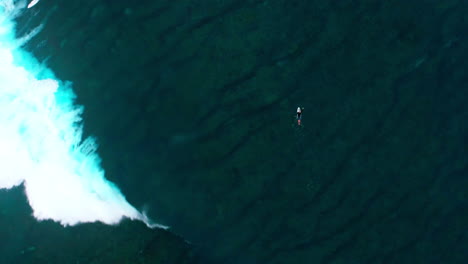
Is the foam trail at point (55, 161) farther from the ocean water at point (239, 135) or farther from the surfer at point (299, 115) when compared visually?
the surfer at point (299, 115)

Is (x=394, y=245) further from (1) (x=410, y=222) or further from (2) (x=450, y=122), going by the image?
(2) (x=450, y=122)

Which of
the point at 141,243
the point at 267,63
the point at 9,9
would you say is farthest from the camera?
the point at 9,9

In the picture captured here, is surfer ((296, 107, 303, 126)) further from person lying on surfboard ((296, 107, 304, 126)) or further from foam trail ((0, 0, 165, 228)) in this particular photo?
foam trail ((0, 0, 165, 228))

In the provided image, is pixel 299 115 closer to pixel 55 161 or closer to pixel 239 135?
pixel 239 135

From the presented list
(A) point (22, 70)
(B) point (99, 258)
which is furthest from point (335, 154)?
(A) point (22, 70)

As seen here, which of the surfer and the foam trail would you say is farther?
the foam trail

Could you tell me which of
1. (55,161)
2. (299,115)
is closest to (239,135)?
(299,115)

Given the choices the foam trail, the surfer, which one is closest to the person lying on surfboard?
the surfer

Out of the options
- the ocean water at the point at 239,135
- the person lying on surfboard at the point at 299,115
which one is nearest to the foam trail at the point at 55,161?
the ocean water at the point at 239,135
